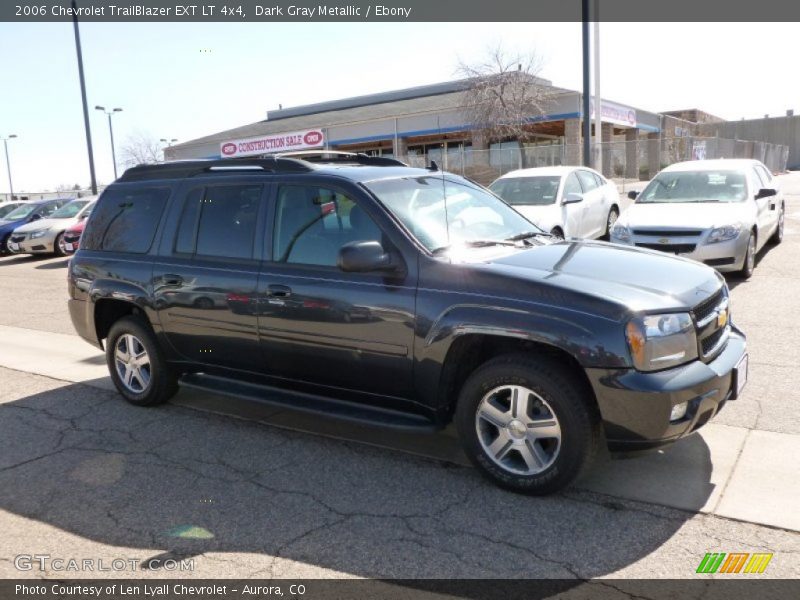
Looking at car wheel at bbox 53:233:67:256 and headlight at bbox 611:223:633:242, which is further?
→ car wheel at bbox 53:233:67:256

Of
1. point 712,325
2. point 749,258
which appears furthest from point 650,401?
point 749,258

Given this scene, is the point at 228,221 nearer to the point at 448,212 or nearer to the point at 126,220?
the point at 126,220

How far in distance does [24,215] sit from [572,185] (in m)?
17.6

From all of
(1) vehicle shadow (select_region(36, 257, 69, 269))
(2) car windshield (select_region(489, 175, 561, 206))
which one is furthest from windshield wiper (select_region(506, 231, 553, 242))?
(1) vehicle shadow (select_region(36, 257, 69, 269))

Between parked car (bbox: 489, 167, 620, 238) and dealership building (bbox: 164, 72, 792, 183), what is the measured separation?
12.5 meters

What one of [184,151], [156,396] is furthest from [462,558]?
[184,151]

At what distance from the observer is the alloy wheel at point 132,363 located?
568cm

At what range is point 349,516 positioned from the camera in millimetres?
3725

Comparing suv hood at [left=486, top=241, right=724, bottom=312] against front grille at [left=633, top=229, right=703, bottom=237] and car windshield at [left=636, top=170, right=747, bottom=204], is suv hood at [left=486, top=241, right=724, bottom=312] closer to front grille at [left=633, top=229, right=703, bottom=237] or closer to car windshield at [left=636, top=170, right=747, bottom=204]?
front grille at [left=633, top=229, right=703, bottom=237]

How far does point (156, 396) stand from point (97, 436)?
63 cm

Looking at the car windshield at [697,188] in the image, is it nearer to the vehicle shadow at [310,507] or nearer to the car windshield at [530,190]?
the car windshield at [530,190]

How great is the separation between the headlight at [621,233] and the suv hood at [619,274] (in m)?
4.86

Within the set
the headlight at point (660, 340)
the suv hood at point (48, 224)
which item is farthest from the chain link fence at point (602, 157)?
the headlight at point (660, 340)

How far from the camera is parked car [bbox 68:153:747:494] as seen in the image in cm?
357
